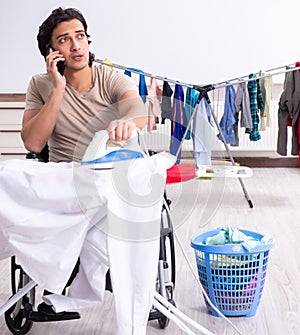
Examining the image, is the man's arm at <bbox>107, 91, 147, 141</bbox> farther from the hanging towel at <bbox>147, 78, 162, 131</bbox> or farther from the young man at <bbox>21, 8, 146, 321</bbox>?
the hanging towel at <bbox>147, 78, 162, 131</bbox>

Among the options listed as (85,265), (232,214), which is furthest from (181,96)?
(85,265)

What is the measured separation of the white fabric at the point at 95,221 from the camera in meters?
2.06

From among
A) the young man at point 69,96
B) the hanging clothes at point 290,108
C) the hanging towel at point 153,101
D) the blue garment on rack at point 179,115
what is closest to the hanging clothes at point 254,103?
the hanging clothes at point 290,108

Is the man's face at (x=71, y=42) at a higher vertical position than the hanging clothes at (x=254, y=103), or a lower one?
higher

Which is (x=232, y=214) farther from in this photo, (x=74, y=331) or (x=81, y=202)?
(x=81, y=202)

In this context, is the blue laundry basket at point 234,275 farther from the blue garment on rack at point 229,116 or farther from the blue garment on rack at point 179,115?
the blue garment on rack at point 229,116

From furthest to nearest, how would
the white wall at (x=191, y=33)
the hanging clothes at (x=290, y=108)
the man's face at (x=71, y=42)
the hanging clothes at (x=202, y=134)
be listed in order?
the white wall at (x=191, y=33), the hanging clothes at (x=290, y=108), the hanging clothes at (x=202, y=134), the man's face at (x=71, y=42)

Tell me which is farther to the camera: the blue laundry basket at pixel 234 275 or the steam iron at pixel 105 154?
the blue laundry basket at pixel 234 275

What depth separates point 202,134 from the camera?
5027mm

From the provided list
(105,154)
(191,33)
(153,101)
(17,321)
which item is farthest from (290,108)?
(105,154)

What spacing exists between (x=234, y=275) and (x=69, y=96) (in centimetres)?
→ 87

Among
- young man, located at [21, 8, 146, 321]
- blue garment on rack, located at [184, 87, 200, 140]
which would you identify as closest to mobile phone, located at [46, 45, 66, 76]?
young man, located at [21, 8, 146, 321]

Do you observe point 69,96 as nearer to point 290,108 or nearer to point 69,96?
point 69,96

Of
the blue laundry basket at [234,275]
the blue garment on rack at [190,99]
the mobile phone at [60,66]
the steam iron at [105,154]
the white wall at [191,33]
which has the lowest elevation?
the blue laundry basket at [234,275]
